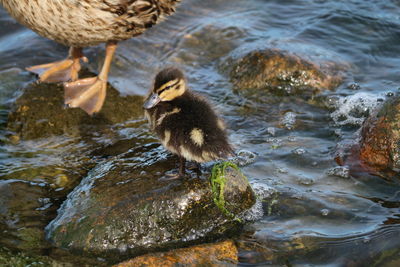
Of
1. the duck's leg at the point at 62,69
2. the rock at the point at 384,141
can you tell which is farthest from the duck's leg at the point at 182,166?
the duck's leg at the point at 62,69

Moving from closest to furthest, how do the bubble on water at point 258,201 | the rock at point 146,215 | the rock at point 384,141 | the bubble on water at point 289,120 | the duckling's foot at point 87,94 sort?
the rock at point 146,215, the bubble on water at point 258,201, the rock at point 384,141, the bubble on water at point 289,120, the duckling's foot at point 87,94

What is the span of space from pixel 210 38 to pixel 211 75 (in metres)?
0.92

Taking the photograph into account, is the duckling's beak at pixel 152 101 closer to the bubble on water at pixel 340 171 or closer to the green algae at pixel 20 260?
the green algae at pixel 20 260

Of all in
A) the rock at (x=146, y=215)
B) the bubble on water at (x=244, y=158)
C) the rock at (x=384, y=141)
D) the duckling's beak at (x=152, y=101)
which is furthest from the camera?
the bubble on water at (x=244, y=158)

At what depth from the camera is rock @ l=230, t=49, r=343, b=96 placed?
6.18 m

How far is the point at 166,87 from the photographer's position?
434 cm

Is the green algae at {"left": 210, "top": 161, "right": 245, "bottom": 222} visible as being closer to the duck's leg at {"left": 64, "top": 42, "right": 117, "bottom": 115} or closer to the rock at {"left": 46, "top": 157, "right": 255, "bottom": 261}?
the rock at {"left": 46, "top": 157, "right": 255, "bottom": 261}

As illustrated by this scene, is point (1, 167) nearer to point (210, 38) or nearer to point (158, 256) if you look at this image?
point (158, 256)

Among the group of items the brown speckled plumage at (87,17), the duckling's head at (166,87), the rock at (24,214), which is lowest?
the rock at (24,214)

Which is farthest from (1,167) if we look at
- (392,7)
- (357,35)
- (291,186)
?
(392,7)

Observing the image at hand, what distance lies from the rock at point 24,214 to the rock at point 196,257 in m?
0.72

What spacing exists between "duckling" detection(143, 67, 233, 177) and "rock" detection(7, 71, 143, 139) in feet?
4.53

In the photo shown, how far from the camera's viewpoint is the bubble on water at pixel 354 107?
220 inches

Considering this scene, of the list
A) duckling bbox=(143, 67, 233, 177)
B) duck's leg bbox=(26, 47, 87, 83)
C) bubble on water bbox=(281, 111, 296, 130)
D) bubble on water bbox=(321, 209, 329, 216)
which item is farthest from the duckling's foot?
bubble on water bbox=(321, 209, 329, 216)
